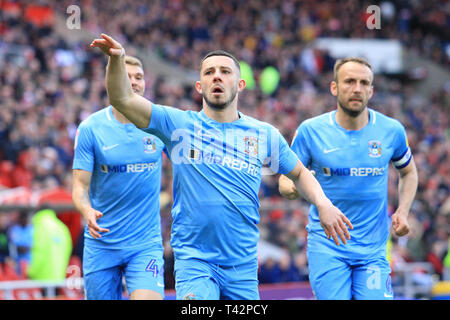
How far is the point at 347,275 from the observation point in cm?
642

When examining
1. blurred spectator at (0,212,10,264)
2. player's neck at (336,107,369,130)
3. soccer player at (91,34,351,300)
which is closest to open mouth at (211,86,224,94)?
soccer player at (91,34,351,300)

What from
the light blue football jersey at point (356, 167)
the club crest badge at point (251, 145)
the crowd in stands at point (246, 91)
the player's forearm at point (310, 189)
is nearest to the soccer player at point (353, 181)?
the light blue football jersey at point (356, 167)

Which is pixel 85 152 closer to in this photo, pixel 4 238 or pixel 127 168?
pixel 127 168

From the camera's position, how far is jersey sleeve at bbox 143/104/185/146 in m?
5.23

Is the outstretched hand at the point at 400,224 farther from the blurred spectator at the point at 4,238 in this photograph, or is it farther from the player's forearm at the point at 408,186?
the blurred spectator at the point at 4,238

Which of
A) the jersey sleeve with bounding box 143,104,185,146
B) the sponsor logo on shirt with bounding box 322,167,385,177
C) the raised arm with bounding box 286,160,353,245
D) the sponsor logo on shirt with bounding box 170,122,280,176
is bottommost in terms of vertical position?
the raised arm with bounding box 286,160,353,245

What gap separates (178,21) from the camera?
26.0m

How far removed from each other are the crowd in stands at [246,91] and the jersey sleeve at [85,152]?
4268 mm

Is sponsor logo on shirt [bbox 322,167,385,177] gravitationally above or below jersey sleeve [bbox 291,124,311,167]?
below

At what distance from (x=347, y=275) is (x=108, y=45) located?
3.17 meters

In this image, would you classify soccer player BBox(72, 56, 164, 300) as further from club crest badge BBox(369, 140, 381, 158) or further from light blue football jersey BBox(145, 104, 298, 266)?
club crest badge BBox(369, 140, 381, 158)

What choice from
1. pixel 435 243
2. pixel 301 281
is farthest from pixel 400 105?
pixel 301 281

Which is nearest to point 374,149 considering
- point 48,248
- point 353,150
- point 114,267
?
point 353,150

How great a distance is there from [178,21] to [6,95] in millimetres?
11366
